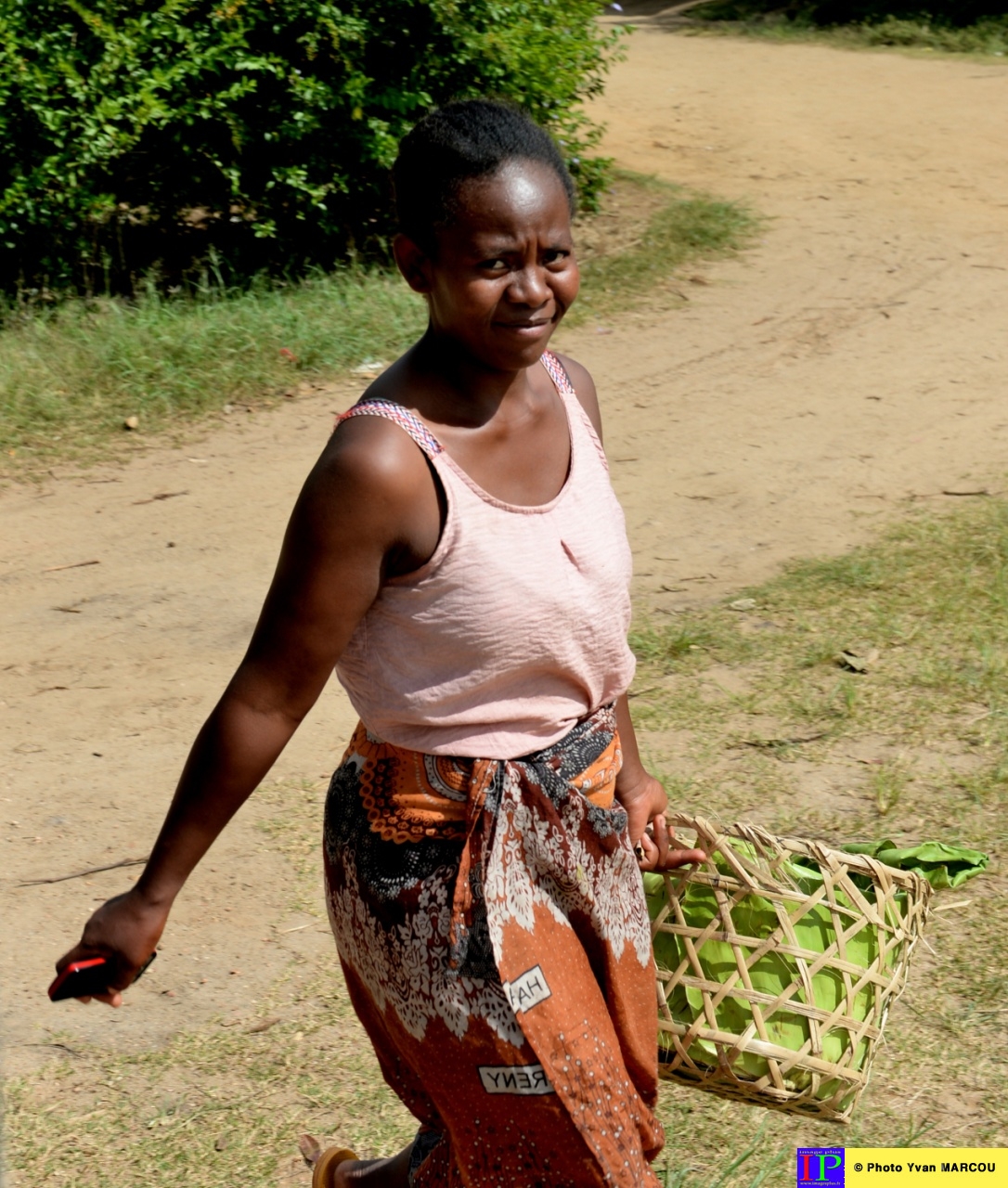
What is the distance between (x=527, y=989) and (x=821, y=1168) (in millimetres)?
1113

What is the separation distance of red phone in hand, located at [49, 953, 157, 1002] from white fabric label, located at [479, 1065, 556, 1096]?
17.2 inches

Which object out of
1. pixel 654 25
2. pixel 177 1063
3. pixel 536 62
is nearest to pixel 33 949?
pixel 177 1063

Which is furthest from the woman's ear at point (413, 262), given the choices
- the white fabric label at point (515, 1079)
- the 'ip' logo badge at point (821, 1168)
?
the 'ip' logo badge at point (821, 1168)

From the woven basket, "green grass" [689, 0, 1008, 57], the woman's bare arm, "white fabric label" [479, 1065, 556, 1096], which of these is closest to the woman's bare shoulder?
the woman's bare arm

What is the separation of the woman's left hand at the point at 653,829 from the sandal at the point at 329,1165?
670 millimetres

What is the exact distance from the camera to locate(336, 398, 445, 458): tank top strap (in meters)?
1.80

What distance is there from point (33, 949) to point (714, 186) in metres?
7.53

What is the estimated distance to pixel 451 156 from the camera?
1809mm

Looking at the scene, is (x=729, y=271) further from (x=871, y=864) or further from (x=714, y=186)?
(x=871, y=864)

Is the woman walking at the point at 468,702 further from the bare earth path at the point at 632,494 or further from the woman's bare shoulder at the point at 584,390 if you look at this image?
the bare earth path at the point at 632,494

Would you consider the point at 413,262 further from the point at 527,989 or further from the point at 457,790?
the point at 527,989

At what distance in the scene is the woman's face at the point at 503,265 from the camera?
70.8 inches

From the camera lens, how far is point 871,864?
2.28 meters

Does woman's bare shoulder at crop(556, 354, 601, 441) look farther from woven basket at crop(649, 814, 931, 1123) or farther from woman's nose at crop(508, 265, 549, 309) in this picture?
woven basket at crop(649, 814, 931, 1123)
